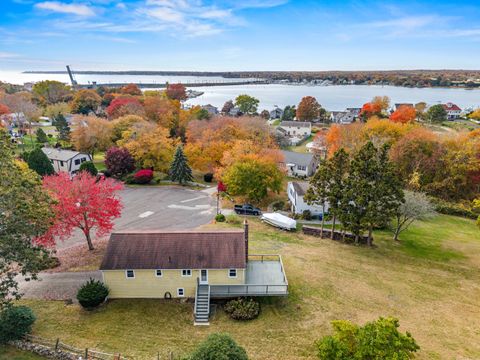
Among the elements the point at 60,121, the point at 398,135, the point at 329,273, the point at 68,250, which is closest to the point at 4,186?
the point at 68,250

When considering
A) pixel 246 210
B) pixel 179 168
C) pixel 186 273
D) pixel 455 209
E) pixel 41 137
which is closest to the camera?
pixel 186 273

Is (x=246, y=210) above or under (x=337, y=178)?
under

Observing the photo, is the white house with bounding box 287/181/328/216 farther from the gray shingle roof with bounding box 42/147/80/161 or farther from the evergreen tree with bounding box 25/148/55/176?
the gray shingle roof with bounding box 42/147/80/161

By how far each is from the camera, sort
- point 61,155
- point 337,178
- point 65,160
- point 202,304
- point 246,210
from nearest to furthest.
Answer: point 202,304 < point 337,178 < point 246,210 < point 65,160 < point 61,155

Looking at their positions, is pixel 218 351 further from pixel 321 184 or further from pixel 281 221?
pixel 281 221

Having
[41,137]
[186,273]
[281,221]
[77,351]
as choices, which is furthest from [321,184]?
[41,137]

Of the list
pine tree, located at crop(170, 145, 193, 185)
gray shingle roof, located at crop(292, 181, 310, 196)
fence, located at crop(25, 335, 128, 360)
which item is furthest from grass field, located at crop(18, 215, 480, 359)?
pine tree, located at crop(170, 145, 193, 185)
